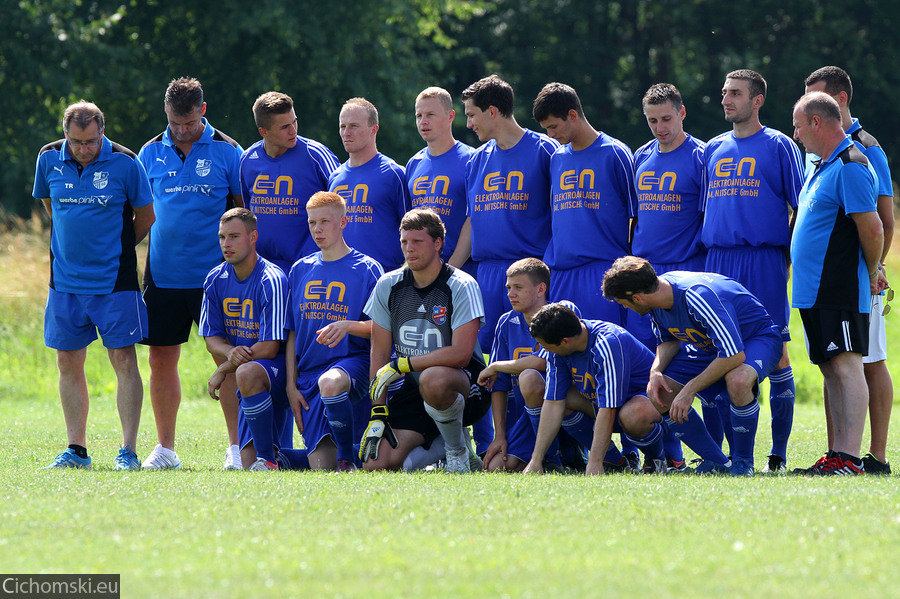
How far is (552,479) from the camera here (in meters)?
6.25

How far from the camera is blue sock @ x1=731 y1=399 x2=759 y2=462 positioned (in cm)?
675

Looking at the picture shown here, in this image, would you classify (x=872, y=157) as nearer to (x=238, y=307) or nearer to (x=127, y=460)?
(x=238, y=307)

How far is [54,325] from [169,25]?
20.3 meters

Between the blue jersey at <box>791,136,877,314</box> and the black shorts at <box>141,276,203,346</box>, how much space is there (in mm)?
4363

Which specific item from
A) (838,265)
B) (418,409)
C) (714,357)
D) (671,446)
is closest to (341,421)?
(418,409)

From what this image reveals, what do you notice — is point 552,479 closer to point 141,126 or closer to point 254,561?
point 254,561

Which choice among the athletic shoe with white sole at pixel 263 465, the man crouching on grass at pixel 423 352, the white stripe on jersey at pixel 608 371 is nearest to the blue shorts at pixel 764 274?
the white stripe on jersey at pixel 608 371

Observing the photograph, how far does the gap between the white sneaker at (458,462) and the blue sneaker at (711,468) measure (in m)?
1.51

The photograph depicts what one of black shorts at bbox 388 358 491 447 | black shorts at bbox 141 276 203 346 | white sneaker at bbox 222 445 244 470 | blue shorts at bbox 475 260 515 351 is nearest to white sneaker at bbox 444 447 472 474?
black shorts at bbox 388 358 491 447

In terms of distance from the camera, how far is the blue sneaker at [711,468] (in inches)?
269

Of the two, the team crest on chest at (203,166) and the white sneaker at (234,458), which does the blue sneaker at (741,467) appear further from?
the team crest on chest at (203,166)

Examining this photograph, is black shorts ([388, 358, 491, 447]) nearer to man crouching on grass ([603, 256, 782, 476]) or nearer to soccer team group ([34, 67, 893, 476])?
soccer team group ([34, 67, 893, 476])

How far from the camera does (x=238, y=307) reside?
25.4 ft

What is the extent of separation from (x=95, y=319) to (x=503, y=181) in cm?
307
